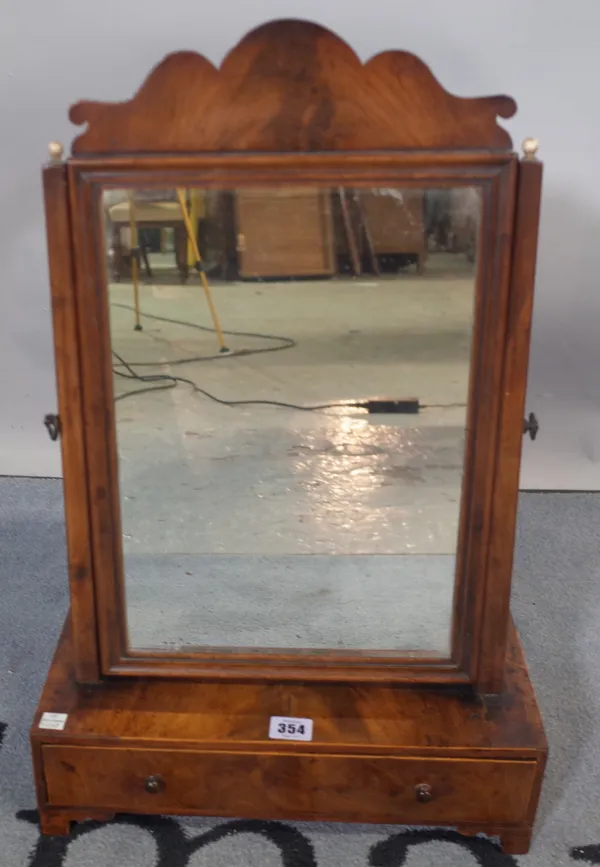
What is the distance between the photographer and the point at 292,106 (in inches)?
34.2

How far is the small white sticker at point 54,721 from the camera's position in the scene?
3.39ft

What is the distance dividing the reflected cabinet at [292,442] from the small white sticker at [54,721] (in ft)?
0.03

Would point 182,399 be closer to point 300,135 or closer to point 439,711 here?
point 300,135

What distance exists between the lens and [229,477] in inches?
43.5

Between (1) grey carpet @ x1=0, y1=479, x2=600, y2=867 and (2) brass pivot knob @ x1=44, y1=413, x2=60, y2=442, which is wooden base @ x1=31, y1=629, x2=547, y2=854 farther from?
(2) brass pivot knob @ x1=44, y1=413, x2=60, y2=442

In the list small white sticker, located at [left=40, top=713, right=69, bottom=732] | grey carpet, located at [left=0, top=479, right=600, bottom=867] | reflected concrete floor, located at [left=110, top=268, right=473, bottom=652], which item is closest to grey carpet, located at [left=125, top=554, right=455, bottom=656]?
reflected concrete floor, located at [left=110, top=268, right=473, bottom=652]

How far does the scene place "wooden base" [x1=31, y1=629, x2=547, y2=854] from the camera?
102cm

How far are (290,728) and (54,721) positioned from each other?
0.90 ft

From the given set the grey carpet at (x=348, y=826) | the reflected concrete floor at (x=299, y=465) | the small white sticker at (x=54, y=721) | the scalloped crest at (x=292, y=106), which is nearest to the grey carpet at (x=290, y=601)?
the reflected concrete floor at (x=299, y=465)

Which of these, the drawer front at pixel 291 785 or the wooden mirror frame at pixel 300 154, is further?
the drawer front at pixel 291 785

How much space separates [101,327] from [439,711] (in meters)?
0.59

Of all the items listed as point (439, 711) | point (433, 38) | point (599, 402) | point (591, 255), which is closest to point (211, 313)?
point (439, 711)

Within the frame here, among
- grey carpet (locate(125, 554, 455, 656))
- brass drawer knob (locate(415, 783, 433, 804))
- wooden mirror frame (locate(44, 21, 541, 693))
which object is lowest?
brass drawer knob (locate(415, 783, 433, 804))

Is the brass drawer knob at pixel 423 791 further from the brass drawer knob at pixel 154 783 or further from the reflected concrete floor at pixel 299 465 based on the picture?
the brass drawer knob at pixel 154 783
